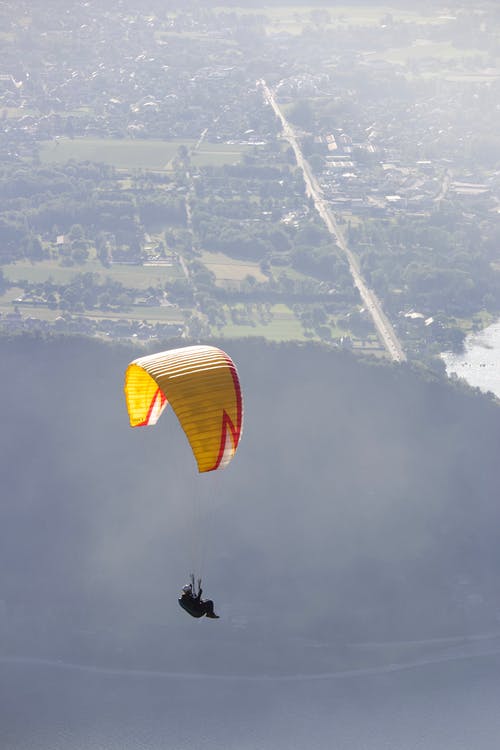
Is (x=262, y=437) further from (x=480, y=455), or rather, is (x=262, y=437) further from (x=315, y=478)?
(x=480, y=455)

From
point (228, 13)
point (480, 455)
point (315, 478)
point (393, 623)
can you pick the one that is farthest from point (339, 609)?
Result: point (228, 13)

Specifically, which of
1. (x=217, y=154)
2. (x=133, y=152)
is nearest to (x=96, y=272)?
(x=133, y=152)

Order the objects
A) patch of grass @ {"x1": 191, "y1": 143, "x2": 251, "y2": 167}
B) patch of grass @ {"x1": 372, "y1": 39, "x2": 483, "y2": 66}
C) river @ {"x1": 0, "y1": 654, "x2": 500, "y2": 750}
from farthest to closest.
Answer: patch of grass @ {"x1": 372, "y1": 39, "x2": 483, "y2": 66} → patch of grass @ {"x1": 191, "y1": 143, "x2": 251, "y2": 167} → river @ {"x1": 0, "y1": 654, "x2": 500, "y2": 750}

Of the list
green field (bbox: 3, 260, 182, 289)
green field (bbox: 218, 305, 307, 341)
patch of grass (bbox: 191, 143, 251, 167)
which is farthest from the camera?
Result: patch of grass (bbox: 191, 143, 251, 167)

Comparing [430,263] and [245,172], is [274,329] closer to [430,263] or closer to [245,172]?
[430,263]

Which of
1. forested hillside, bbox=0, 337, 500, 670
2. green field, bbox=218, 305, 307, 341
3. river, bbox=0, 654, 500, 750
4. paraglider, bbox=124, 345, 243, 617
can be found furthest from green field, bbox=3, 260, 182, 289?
paraglider, bbox=124, 345, 243, 617

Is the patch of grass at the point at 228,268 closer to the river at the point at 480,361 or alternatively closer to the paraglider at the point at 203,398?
the river at the point at 480,361

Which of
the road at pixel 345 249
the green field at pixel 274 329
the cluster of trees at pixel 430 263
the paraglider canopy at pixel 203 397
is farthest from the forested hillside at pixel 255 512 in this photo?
the cluster of trees at pixel 430 263

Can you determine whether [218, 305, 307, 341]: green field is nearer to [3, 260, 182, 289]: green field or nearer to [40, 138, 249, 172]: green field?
[3, 260, 182, 289]: green field
